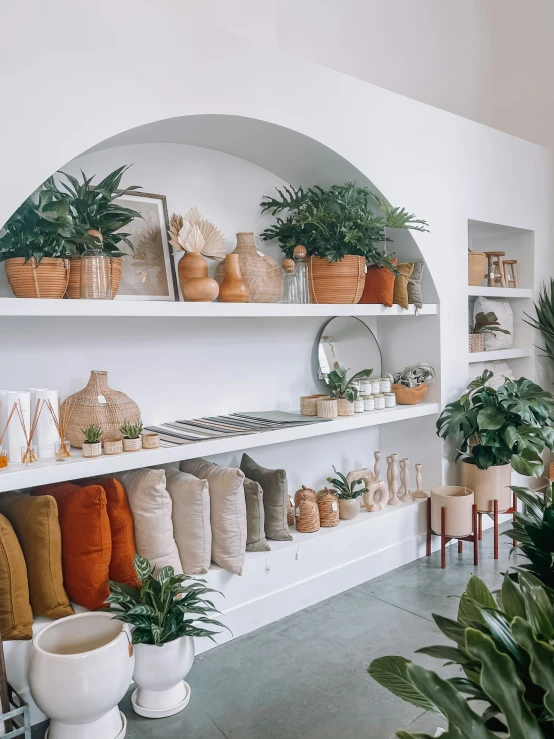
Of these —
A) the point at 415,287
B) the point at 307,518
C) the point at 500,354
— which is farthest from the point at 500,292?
the point at 307,518

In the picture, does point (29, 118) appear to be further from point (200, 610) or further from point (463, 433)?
point (463, 433)

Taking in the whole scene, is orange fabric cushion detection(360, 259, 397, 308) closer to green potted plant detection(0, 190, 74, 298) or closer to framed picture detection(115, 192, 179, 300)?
framed picture detection(115, 192, 179, 300)

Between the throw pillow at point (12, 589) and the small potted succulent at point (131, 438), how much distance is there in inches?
18.9

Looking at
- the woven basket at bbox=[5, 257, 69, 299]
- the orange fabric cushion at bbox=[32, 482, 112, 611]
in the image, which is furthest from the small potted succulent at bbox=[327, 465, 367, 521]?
the woven basket at bbox=[5, 257, 69, 299]

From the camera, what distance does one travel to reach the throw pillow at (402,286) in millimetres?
3318

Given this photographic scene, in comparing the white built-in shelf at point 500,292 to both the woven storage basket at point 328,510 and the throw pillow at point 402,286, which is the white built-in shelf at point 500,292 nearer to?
the throw pillow at point 402,286

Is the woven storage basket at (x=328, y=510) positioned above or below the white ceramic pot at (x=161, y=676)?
above

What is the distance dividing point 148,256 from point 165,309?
0.47 metres

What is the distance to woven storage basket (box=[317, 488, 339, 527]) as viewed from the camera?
10.4 feet

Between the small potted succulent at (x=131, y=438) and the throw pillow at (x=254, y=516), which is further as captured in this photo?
the throw pillow at (x=254, y=516)

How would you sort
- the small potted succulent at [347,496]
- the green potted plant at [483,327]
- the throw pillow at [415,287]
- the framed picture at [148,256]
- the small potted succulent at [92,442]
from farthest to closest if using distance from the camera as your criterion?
the green potted plant at [483,327]
the throw pillow at [415,287]
the small potted succulent at [347,496]
the framed picture at [148,256]
the small potted succulent at [92,442]

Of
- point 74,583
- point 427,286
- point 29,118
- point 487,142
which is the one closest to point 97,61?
point 29,118

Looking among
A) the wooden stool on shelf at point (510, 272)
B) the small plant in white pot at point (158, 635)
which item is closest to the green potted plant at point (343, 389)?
the small plant in white pot at point (158, 635)

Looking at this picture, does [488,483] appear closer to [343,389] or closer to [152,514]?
[343,389]
